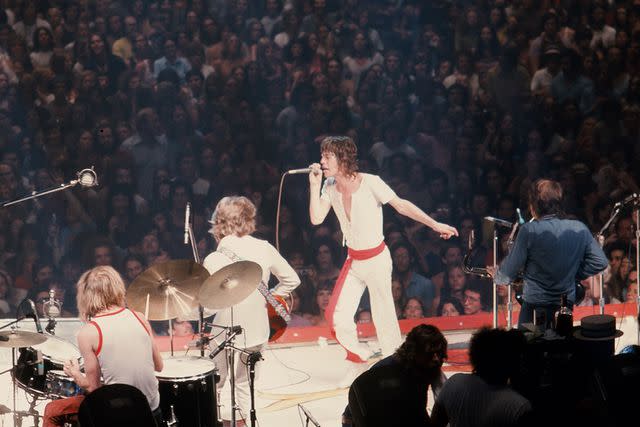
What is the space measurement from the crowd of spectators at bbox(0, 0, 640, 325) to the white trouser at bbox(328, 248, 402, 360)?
6.16 ft

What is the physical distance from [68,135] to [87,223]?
890mm

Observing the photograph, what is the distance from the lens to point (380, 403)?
170 inches

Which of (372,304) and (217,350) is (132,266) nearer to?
(372,304)

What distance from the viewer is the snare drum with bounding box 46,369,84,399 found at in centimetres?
545

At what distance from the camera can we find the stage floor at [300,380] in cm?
693

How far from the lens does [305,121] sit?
9.59m

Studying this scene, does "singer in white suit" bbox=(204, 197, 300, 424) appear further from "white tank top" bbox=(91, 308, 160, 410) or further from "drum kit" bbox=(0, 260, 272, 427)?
"white tank top" bbox=(91, 308, 160, 410)

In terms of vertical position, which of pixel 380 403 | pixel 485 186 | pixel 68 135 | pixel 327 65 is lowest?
pixel 380 403

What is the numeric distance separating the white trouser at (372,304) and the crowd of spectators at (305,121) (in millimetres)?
1878

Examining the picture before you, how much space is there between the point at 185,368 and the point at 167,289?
54 cm

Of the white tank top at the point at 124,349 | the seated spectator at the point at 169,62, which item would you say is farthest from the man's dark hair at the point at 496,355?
the seated spectator at the point at 169,62

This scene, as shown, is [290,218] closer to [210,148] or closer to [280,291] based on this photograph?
[210,148]

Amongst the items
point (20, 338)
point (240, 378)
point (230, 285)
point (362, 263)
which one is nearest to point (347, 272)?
point (362, 263)

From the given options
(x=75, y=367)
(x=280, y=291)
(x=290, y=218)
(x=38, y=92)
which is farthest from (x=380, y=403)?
(x=38, y=92)
